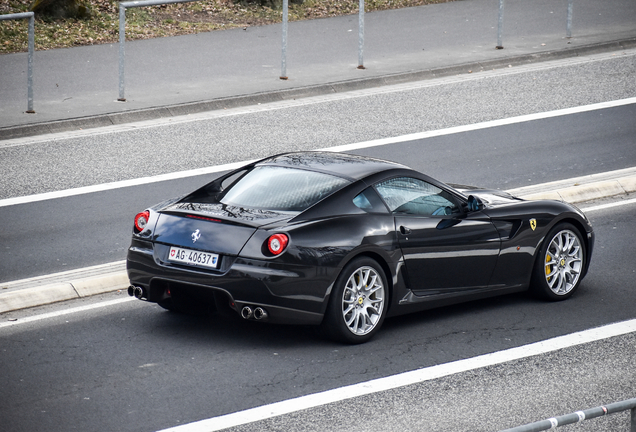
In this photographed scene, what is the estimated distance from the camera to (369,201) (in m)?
7.82

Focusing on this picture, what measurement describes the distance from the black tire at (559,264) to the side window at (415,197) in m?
1.05

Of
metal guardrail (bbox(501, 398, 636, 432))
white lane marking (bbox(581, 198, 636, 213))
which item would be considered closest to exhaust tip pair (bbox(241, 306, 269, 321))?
metal guardrail (bbox(501, 398, 636, 432))

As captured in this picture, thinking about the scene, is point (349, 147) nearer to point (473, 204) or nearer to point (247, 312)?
point (473, 204)

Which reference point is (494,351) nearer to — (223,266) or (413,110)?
(223,266)

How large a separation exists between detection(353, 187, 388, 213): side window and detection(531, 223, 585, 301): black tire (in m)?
1.75

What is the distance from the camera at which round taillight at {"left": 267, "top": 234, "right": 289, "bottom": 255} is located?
7176 mm

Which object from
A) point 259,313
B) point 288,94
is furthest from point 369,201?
point 288,94

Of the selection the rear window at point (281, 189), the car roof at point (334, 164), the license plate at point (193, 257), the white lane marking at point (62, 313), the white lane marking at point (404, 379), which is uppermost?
the car roof at point (334, 164)

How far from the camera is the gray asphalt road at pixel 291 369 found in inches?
248

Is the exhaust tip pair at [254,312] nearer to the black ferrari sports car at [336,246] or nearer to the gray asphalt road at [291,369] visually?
the black ferrari sports car at [336,246]

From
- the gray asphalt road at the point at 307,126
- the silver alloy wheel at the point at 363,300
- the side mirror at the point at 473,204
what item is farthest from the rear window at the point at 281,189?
the gray asphalt road at the point at 307,126

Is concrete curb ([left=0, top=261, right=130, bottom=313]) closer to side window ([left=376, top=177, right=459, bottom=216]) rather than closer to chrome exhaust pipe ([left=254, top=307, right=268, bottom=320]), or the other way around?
chrome exhaust pipe ([left=254, top=307, right=268, bottom=320])

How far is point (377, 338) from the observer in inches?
308

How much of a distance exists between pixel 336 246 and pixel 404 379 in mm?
1094
